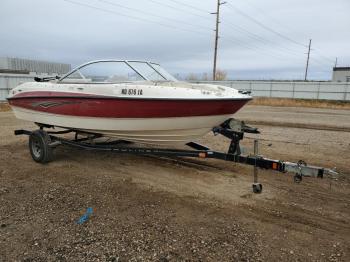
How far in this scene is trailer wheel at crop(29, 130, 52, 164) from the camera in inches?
216

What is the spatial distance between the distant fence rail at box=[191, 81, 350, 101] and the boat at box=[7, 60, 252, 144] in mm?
21328

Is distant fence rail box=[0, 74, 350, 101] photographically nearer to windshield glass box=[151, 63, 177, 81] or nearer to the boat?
windshield glass box=[151, 63, 177, 81]

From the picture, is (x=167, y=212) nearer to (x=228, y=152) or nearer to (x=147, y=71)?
(x=228, y=152)

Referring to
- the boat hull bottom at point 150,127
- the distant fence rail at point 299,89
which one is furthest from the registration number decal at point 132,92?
the distant fence rail at point 299,89

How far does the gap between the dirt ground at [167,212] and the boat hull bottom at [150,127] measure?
64 cm

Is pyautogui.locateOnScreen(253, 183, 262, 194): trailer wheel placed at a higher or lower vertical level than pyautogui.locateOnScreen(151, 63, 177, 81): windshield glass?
lower

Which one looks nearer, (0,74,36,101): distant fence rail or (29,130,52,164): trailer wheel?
(29,130,52,164): trailer wheel

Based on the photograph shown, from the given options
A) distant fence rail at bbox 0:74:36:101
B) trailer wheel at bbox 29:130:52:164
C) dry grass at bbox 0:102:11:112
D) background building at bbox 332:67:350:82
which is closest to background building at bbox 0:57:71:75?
distant fence rail at bbox 0:74:36:101

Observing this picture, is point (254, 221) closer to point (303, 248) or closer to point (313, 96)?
point (303, 248)

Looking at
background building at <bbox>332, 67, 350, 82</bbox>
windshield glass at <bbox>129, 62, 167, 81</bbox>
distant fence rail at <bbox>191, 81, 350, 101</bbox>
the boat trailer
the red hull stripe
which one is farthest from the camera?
background building at <bbox>332, 67, 350, 82</bbox>

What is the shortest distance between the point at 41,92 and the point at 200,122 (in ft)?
10.5

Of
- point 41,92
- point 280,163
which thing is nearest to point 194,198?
point 280,163

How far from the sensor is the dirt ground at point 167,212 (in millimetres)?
2885

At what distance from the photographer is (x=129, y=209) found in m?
3.74
